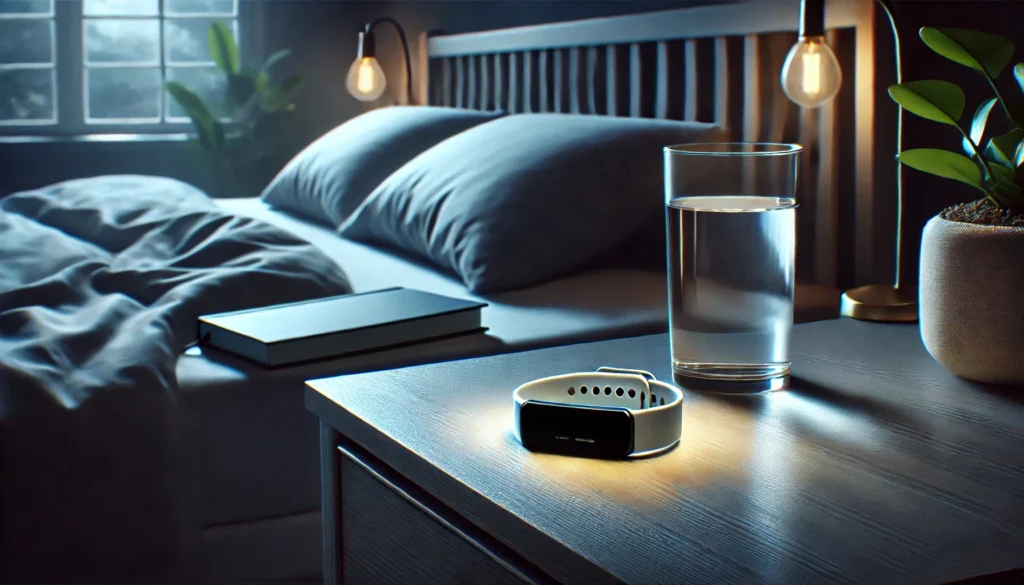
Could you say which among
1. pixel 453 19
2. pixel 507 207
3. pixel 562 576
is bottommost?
pixel 562 576

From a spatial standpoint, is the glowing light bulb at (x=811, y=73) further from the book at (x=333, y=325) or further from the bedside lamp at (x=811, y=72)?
the book at (x=333, y=325)

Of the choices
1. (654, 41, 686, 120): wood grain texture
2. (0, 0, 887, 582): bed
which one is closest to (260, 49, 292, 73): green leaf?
(0, 0, 887, 582): bed

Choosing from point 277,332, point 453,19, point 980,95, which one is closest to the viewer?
point 277,332

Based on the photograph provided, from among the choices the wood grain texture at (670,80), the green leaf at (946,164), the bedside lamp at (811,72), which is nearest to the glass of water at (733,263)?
the green leaf at (946,164)

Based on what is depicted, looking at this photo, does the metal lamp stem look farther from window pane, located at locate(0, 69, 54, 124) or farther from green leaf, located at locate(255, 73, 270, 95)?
window pane, located at locate(0, 69, 54, 124)

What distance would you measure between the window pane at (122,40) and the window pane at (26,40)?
15 centimetres

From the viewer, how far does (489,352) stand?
1.28 metres

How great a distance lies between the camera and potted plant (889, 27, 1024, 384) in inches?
31.7

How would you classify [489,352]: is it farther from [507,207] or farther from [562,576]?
[562,576]

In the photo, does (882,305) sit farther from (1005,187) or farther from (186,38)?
(186,38)

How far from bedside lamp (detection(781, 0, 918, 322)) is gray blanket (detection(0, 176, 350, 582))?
671 mm

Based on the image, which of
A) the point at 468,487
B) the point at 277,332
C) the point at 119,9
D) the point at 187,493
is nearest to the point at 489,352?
the point at 277,332

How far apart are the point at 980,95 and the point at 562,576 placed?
3.42 ft

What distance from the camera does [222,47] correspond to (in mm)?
4137
